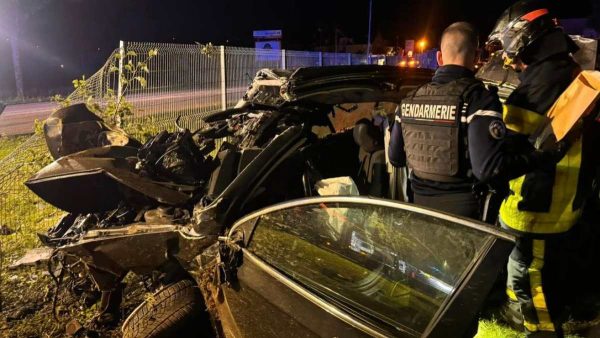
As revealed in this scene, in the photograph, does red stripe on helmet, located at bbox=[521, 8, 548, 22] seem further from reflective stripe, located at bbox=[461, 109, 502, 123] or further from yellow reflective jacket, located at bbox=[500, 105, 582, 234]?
reflective stripe, located at bbox=[461, 109, 502, 123]

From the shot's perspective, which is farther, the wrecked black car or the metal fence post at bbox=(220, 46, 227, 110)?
the metal fence post at bbox=(220, 46, 227, 110)

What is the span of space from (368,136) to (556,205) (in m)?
1.22

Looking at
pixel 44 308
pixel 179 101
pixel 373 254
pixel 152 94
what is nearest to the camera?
pixel 373 254

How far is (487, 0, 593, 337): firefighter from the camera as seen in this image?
2439mm

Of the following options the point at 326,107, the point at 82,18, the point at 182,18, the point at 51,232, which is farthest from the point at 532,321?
the point at 182,18

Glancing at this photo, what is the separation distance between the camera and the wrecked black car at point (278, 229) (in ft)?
5.77

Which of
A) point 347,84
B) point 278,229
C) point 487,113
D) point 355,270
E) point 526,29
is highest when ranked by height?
point 526,29

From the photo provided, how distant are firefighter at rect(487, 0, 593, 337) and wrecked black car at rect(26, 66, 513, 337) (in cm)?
75

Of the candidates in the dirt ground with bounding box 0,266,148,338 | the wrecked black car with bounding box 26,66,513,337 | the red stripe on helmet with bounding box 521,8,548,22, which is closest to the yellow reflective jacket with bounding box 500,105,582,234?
the red stripe on helmet with bounding box 521,8,548,22

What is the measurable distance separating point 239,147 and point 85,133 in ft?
5.97

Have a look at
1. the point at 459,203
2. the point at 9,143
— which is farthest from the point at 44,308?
the point at 9,143

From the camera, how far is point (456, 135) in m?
2.21

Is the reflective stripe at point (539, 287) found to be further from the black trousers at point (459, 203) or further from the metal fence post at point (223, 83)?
the metal fence post at point (223, 83)

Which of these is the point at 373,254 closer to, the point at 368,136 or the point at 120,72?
the point at 368,136
